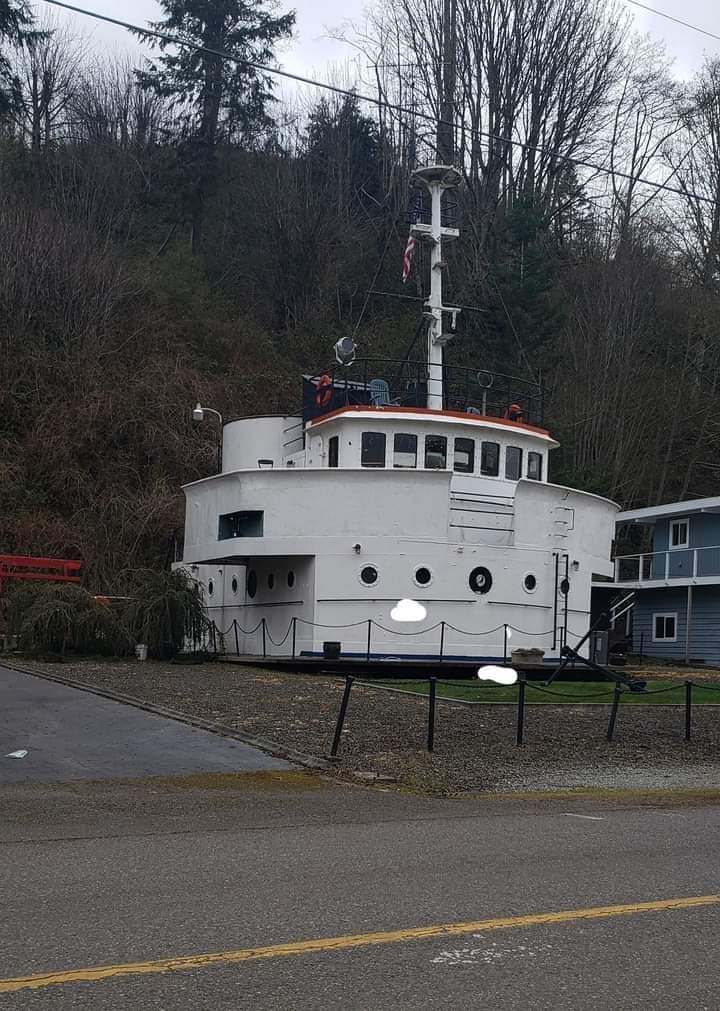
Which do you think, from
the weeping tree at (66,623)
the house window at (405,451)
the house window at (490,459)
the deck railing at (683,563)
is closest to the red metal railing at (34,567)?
the weeping tree at (66,623)

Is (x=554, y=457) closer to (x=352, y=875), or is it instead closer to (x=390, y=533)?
(x=390, y=533)

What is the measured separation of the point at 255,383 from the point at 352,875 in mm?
40292

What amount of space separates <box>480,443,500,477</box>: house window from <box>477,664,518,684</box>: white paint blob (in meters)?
4.86

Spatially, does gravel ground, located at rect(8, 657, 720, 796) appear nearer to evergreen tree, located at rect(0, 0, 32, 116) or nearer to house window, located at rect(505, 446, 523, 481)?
house window, located at rect(505, 446, 523, 481)

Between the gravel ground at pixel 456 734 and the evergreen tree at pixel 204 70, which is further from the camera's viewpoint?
the evergreen tree at pixel 204 70

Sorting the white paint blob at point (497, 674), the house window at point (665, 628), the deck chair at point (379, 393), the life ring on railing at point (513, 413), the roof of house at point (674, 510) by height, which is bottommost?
the white paint blob at point (497, 674)

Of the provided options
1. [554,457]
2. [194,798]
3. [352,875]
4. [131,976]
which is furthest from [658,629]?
[131,976]

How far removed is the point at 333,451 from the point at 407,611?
13.8 ft

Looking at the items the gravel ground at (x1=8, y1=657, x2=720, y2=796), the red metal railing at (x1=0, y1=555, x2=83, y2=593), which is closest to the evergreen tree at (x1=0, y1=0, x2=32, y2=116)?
the red metal railing at (x1=0, y1=555, x2=83, y2=593)

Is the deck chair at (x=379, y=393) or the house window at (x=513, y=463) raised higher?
the deck chair at (x=379, y=393)

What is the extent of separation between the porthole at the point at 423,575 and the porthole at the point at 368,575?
810 millimetres

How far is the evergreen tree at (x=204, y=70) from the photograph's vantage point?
5547cm

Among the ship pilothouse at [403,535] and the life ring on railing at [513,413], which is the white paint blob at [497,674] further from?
the life ring on railing at [513,413]

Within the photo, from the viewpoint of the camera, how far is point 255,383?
4681 cm
